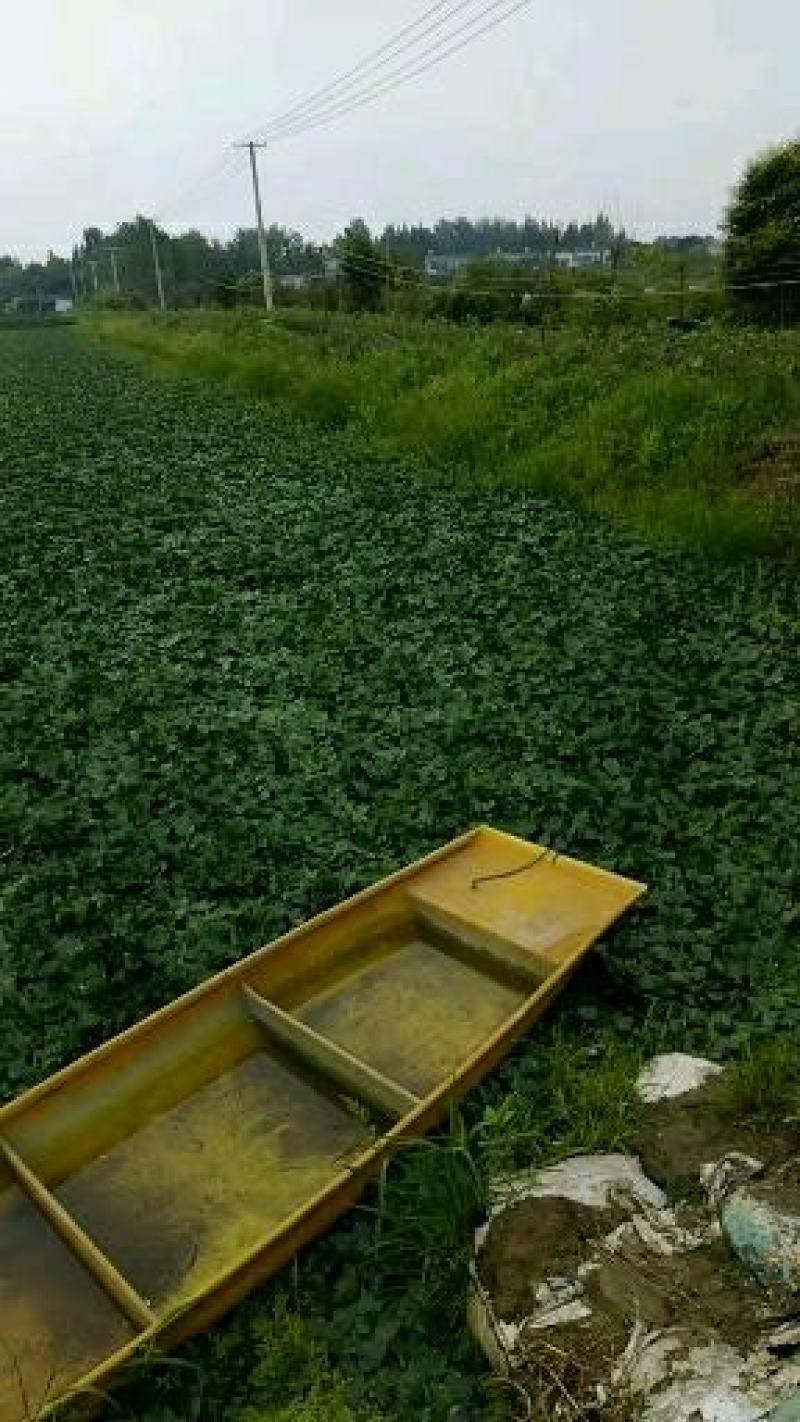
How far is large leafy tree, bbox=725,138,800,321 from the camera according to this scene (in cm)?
1947

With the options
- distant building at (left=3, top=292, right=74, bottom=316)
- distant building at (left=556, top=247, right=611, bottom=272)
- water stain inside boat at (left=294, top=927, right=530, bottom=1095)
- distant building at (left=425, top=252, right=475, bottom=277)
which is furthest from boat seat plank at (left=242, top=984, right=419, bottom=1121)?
distant building at (left=3, top=292, right=74, bottom=316)

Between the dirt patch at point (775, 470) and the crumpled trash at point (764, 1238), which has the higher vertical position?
the dirt patch at point (775, 470)

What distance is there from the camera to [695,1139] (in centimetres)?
325

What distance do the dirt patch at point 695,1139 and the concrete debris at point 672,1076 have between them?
39mm

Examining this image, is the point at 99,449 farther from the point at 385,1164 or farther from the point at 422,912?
the point at 385,1164

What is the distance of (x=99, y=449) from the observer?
15.2 meters

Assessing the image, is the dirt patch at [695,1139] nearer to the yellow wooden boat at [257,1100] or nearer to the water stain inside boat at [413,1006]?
the yellow wooden boat at [257,1100]

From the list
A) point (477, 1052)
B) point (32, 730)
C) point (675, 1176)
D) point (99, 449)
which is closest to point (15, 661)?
point (32, 730)

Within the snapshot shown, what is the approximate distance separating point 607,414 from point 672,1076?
28.5 ft

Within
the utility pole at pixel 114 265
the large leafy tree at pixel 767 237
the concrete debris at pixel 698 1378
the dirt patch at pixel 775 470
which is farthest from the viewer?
the utility pole at pixel 114 265

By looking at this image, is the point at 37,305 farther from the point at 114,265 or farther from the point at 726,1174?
the point at 726,1174

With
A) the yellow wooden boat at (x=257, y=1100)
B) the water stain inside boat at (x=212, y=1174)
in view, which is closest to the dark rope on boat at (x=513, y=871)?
the yellow wooden boat at (x=257, y=1100)

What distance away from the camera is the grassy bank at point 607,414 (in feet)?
30.5

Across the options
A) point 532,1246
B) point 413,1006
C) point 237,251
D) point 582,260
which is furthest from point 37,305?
point 532,1246
